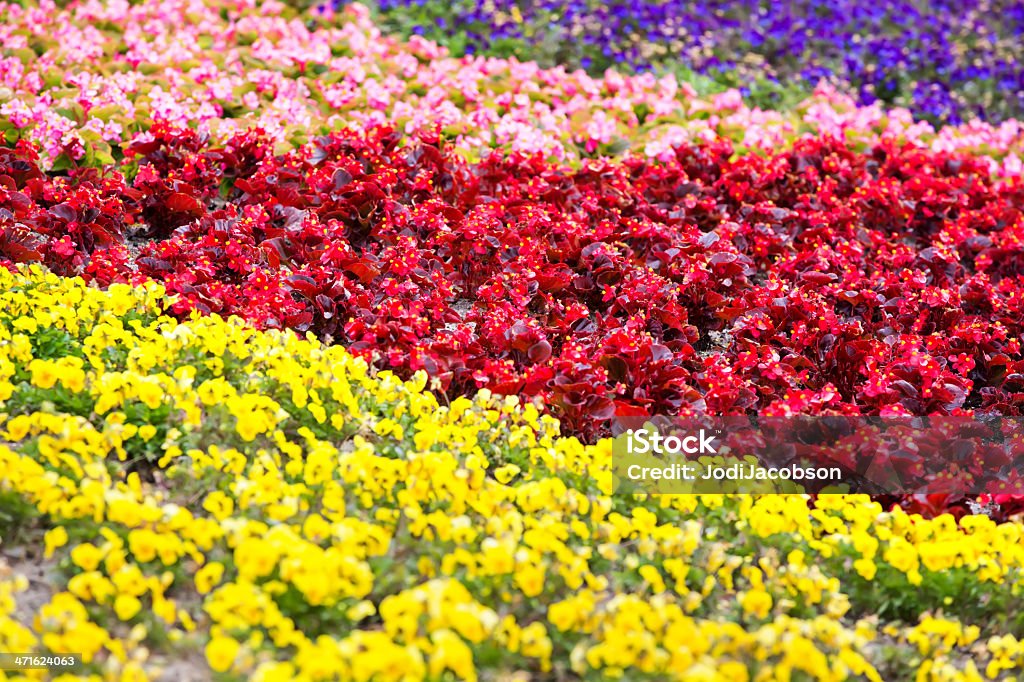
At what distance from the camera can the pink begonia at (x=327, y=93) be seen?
534cm

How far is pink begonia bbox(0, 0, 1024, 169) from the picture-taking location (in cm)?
534

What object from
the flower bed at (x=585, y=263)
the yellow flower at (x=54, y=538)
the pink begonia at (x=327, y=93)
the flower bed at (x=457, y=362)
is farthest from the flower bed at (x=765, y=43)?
the yellow flower at (x=54, y=538)

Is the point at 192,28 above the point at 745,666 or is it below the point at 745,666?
above

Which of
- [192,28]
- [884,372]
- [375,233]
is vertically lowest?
[884,372]

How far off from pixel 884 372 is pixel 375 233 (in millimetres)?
2098

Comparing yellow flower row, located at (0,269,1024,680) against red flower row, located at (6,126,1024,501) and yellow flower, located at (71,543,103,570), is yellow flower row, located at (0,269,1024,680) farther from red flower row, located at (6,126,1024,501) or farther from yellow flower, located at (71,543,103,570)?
red flower row, located at (6,126,1024,501)

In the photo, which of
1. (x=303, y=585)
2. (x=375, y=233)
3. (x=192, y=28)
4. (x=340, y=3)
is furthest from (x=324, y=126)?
(x=303, y=585)

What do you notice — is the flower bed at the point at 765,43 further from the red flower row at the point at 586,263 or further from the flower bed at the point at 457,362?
the red flower row at the point at 586,263

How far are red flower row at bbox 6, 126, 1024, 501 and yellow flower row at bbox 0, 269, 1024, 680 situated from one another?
430mm

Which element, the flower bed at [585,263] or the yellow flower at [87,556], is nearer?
the yellow flower at [87,556]

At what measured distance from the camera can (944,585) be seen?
2811mm

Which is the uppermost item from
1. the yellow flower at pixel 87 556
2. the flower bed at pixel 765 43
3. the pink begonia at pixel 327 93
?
the flower bed at pixel 765 43

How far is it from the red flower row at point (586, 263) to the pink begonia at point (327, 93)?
35 centimetres

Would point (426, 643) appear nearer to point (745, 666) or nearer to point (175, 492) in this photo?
point (745, 666)
